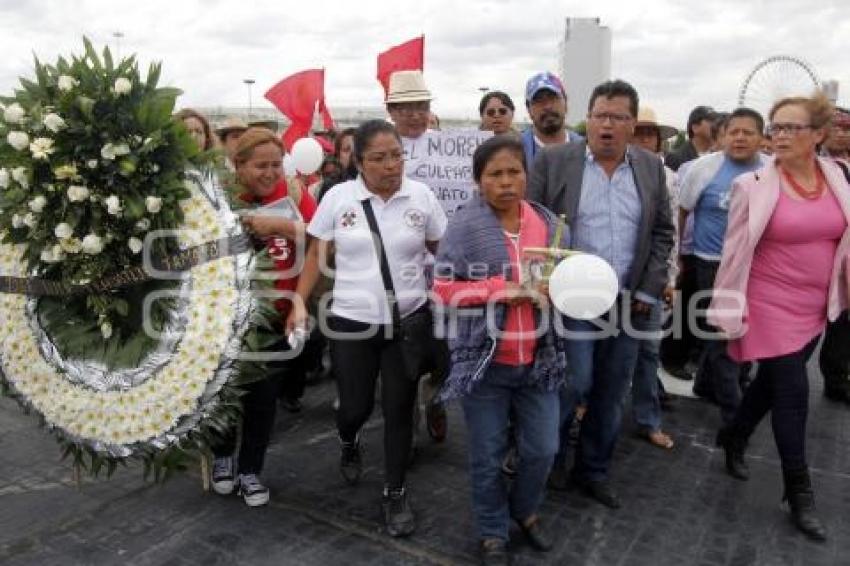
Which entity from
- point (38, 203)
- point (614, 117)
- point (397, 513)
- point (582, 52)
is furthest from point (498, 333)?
point (582, 52)

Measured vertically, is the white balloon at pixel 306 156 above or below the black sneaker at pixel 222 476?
above

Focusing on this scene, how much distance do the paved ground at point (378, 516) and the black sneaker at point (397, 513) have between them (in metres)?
0.05

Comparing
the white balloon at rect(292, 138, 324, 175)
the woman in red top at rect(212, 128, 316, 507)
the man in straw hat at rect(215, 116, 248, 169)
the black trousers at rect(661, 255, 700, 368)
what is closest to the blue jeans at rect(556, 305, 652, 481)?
the woman in red top at rect(212, 128, 316, 507)

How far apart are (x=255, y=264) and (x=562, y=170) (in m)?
1.50

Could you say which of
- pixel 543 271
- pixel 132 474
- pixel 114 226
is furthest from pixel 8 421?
pixel 543 271

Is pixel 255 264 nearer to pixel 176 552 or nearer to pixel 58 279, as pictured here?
pixel 58 279

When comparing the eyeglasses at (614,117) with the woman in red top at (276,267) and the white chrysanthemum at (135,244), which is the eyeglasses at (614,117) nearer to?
the woman in red top at (276,267)

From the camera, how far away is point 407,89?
446 cm

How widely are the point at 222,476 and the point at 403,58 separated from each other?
3285 mm

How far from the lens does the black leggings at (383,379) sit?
3443 mm

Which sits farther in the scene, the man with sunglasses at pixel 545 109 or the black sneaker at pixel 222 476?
the man with sunglasses at pixel 545 109

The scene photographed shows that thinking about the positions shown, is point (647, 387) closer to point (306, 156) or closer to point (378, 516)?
point (378, 516)

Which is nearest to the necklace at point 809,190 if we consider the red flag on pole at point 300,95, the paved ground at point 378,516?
the paved ground at point 378,516

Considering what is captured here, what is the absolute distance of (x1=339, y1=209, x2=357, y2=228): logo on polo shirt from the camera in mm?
3371
